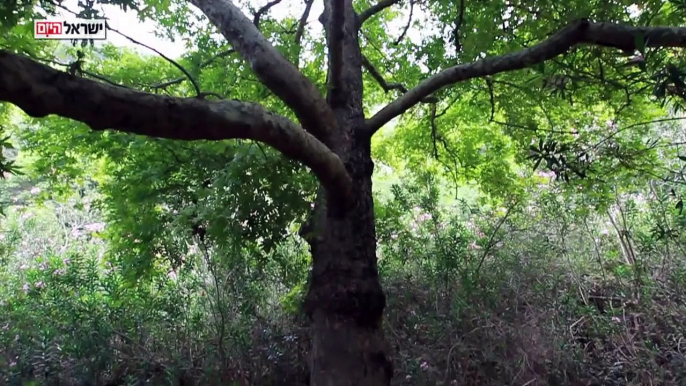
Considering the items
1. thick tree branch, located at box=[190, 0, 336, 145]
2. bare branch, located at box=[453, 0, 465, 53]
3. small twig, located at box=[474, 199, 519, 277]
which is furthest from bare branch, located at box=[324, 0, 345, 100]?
small twig, located at box=[474, 199, 519, 277]

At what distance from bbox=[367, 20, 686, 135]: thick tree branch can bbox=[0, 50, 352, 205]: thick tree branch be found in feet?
4.09

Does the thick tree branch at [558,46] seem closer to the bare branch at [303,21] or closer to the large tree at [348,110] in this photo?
the large tree at [348,110]

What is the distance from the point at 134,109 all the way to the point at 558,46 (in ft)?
7.06

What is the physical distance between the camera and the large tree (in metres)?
2.07

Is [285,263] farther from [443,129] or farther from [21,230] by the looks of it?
[21,230]

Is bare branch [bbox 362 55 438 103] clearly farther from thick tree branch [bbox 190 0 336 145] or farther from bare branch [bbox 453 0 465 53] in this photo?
thick tree branch [bbox 190 0 336 145]

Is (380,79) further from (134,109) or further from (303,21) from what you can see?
(134,109)

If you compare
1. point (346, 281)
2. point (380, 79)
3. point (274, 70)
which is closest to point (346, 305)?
point (346, 281)

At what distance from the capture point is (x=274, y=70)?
3.02 meters

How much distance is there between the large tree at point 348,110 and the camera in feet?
6.79

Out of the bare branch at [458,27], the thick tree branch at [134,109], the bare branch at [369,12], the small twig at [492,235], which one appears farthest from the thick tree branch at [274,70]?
the small twig at [492,235]

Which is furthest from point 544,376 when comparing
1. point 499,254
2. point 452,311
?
point 499,254

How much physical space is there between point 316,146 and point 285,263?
2511mm

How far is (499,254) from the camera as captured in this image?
5.00 m
